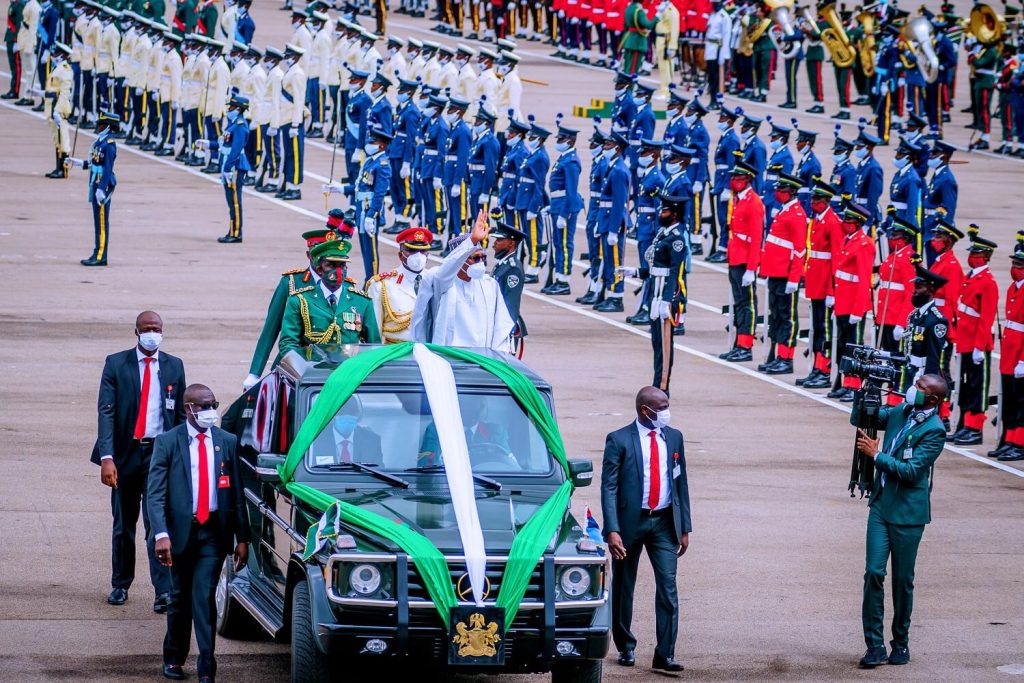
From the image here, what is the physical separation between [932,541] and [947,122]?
28.2 m

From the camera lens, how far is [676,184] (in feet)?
76.0

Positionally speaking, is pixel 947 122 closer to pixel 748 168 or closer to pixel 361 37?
pixel 361 37

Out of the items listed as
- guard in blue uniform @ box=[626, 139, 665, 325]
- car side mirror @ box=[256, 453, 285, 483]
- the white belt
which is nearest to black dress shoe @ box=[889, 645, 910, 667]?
car side mirror @ box=[256, 453, 285, 483]

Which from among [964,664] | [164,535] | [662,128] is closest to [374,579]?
[164,535]

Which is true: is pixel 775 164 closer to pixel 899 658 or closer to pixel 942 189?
pixel 942 189

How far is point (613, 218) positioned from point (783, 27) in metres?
18.2

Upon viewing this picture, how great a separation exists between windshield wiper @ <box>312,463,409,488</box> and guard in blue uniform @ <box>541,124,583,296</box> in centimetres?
1400

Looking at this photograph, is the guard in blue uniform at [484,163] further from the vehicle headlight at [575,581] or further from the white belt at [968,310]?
the vehicle headlight at [575,581]

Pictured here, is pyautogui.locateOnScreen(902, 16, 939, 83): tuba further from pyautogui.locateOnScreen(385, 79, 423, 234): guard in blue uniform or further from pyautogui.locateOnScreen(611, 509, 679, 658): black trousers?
pyautogui.locateOnScreen(611, 509, 679, 658): black trousers

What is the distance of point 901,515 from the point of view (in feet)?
37.5

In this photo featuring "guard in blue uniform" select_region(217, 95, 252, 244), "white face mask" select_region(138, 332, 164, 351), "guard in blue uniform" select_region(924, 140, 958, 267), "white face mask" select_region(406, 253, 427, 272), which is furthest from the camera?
"guard in blue uniform" select_region(217, 95, 252, 244)

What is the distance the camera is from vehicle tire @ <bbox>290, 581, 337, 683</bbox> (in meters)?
9.48

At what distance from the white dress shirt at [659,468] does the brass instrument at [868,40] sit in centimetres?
3021

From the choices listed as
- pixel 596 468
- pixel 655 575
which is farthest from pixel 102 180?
pixel 655 575
